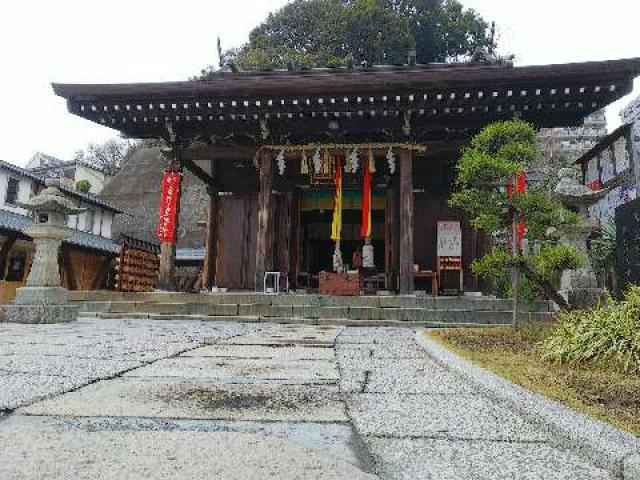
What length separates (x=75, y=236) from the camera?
21859 millimetres

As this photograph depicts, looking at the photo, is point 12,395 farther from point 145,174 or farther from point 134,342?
point 145,174

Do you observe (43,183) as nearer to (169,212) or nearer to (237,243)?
(237,243)

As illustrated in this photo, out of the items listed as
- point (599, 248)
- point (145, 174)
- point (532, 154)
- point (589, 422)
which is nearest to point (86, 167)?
point (145, 174)

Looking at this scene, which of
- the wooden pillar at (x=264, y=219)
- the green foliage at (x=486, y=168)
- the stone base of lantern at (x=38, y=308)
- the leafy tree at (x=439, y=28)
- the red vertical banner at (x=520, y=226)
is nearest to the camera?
the green foliage at (x=486, y=168)

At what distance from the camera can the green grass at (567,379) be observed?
2.18m

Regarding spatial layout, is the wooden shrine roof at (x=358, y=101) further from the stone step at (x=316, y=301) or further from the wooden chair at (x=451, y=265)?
the stone step at (x=316, y=301)

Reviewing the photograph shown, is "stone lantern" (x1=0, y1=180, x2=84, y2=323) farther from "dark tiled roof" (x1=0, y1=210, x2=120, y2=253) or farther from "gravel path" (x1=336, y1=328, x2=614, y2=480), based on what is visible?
"dark tiled roof" (x1=0, y1=210, x2=120, y2=253)

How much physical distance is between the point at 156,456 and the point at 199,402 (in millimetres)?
724

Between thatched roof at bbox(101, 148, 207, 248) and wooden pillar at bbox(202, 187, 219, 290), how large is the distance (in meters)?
16.9

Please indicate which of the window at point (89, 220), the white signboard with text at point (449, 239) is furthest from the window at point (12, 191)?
the white signboard with text at point (449, 239)

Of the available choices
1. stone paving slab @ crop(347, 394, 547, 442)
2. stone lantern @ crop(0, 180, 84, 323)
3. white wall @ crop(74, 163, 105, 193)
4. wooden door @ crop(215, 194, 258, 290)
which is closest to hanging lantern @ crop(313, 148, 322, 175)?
wooden door @ crop(215, 194, 258, 290)

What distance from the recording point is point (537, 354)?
4.18 m

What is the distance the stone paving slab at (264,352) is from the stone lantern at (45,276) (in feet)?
13.6

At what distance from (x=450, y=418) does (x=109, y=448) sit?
1.37 meters
